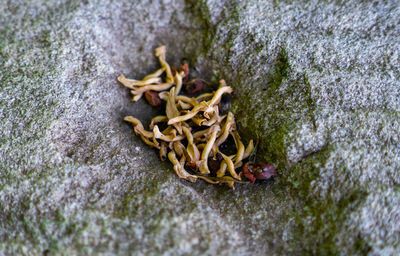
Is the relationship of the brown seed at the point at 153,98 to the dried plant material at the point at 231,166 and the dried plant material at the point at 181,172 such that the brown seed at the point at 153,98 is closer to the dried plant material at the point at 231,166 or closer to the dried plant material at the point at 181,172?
the dried plant material at the point at 181,172

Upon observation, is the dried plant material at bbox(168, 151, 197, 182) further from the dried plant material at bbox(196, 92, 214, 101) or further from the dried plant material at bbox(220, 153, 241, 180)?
the dried plant material at bbox(196, 92, 214, 101)

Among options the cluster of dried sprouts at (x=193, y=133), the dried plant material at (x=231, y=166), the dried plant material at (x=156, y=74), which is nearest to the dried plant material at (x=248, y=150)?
the cluster of dried sprouts at (x=193, y=133)

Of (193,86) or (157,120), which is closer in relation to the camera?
(157,120)

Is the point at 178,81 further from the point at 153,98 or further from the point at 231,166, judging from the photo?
the point at 231,166

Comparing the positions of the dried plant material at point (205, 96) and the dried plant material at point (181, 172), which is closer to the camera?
the dried plant material at point (181, 172)

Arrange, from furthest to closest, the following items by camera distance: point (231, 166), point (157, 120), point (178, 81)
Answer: point (178, 81)
point (157, 120)
point (231, 166)

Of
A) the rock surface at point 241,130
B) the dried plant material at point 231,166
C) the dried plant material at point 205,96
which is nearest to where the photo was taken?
the rock surface at point 241,130

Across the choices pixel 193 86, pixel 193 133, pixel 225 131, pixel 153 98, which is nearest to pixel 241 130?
pixel 225 131
